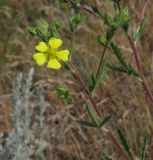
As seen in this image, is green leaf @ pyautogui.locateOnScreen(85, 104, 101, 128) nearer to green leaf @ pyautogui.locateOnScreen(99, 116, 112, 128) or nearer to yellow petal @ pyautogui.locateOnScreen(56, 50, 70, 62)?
green leaf @ pyautogui.locateOnScreen(99, 116, 112, 128)

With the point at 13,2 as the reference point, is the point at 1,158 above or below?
below

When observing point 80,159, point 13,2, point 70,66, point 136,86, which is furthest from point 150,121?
point 13,2

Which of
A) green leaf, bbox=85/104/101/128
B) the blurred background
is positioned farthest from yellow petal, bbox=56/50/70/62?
the blurred background

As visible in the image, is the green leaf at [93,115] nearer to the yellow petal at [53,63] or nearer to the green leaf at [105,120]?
the green leaf at [105,120]

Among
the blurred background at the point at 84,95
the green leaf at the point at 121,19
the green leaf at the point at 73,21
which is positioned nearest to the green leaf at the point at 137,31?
the green leaf at the point at 121,19

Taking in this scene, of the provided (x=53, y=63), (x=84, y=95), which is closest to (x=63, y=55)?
(x=53, y=63)

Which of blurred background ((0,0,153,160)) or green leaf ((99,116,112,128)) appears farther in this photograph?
blurred background ((0,0,153,160))

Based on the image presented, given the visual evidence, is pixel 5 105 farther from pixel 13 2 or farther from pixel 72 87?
pixel 13 2

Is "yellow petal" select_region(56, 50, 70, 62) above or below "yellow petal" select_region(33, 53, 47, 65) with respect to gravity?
above
